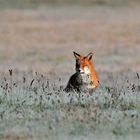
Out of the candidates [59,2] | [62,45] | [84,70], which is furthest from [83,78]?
[59,2]

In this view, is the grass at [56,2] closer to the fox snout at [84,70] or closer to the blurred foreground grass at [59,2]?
the blurred foreground grass at [59,2]

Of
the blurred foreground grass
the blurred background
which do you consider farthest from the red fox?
the blurred foreground grass

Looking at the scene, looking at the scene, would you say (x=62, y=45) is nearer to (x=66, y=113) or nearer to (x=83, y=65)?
(x=83, y=65)

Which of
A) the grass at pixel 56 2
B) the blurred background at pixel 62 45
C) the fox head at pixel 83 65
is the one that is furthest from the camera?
the grass at pixel 56 2

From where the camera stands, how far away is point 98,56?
2872 centimetres

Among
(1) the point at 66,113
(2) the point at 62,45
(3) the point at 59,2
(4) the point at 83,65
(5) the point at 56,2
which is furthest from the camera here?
(5) the point at 56,2

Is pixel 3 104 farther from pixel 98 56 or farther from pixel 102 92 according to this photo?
pixel 98 56

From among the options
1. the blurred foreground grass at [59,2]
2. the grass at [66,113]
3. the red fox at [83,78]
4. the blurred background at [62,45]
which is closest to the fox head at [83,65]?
the red fox at [83,78]

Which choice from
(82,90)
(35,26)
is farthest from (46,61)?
(35,26)

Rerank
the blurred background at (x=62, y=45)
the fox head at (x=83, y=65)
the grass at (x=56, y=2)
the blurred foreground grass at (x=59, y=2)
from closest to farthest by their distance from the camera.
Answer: the fox head at (x=83, y=65), the blurred background at (x=62, y=45), the grass at (x=56, y=2), the blurred foreground grass at (x=59, y=2)

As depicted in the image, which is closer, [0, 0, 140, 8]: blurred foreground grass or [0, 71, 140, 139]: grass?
[0, 71, 140, 139]: grass

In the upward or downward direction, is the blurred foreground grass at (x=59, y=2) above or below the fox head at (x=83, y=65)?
above

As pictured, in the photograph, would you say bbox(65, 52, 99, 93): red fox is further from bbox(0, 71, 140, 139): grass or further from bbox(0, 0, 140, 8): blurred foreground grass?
bbox(0, 0, 140, 8): blurred foreground grass

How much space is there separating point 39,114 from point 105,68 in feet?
42.7
